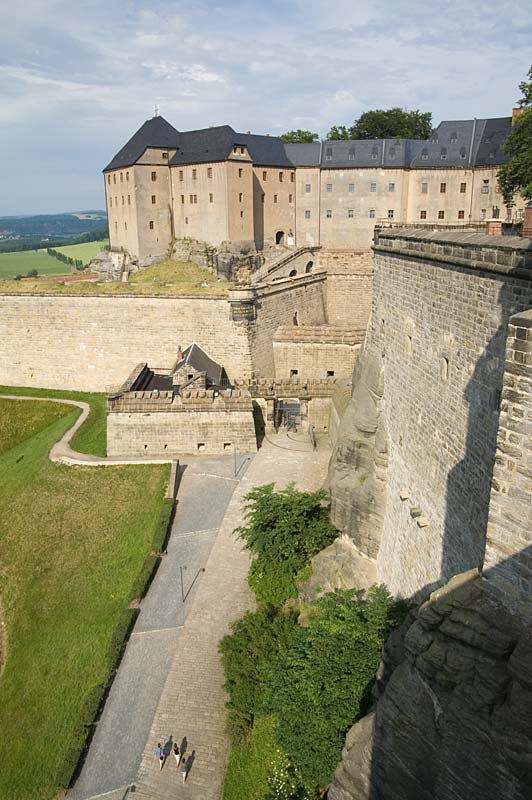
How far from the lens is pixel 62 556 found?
19.3m

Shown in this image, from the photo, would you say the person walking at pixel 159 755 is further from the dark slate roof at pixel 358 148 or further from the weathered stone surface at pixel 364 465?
the dark slate roof at pixel 358 148

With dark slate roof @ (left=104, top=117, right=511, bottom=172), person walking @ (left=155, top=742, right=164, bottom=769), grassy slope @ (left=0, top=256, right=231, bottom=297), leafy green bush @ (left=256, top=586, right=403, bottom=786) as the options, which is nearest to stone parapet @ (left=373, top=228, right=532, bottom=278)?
leafy green bush @ (left=256, top=586, right=403, bottom=786)

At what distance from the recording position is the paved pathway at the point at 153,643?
12.3 metres

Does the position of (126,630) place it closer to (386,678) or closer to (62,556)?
(62,556)

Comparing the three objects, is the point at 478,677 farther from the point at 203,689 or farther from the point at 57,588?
the point at 57,588

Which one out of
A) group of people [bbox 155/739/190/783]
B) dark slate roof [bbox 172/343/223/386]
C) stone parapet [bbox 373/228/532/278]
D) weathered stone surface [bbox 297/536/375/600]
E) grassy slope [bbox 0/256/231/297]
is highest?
stone parapet [bbox 373/228/532/278]

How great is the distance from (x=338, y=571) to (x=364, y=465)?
2902 millimetres

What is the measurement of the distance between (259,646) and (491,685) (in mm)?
8478

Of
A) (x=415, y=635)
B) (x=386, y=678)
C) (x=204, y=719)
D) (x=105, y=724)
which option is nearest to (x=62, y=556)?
(x=105, y=724)

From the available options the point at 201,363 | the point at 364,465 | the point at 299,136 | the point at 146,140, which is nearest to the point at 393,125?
the point at 299,136

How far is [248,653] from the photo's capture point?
44.7ft

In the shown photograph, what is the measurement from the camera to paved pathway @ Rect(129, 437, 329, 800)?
11.9m

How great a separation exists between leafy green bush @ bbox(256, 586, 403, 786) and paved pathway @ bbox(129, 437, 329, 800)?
6.19 feet

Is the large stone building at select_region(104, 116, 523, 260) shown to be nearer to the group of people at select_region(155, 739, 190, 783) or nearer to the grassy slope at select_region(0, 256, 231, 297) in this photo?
the grassy slope at select_region(0, 256, 231, 297)
